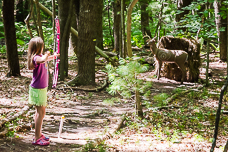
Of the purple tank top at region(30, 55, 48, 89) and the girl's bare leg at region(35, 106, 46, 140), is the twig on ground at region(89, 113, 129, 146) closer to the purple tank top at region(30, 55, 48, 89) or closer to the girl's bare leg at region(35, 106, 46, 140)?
the girl's bare leg at region(35, 106, 46, 140)

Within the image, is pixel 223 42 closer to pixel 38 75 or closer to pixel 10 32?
pixel 10 32

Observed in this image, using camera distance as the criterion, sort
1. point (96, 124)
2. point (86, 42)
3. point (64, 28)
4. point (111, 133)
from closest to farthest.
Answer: point (111, 133), point (96, 124), point (86, 42), point (64, 28)

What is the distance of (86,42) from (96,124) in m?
4.03

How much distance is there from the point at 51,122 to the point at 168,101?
3.98 meters

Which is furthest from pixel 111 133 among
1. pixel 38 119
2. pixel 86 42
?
pixel 86 42

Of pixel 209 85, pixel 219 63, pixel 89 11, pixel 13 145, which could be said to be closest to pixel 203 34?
pixel 209 85

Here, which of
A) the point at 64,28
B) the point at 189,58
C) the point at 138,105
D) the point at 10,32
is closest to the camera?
the point at 138,105

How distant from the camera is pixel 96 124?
5.93m

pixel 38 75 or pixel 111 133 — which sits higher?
pixel 38 75

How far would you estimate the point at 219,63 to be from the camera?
1458cm

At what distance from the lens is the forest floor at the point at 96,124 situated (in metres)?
4.66

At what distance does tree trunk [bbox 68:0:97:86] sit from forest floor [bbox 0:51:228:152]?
0.72 metres

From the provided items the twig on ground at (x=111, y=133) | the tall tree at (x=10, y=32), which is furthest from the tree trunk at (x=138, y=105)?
the tall tree at (x=10, y=32)

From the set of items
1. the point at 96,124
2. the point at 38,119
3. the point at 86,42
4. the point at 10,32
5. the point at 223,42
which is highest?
the point at 10,32
